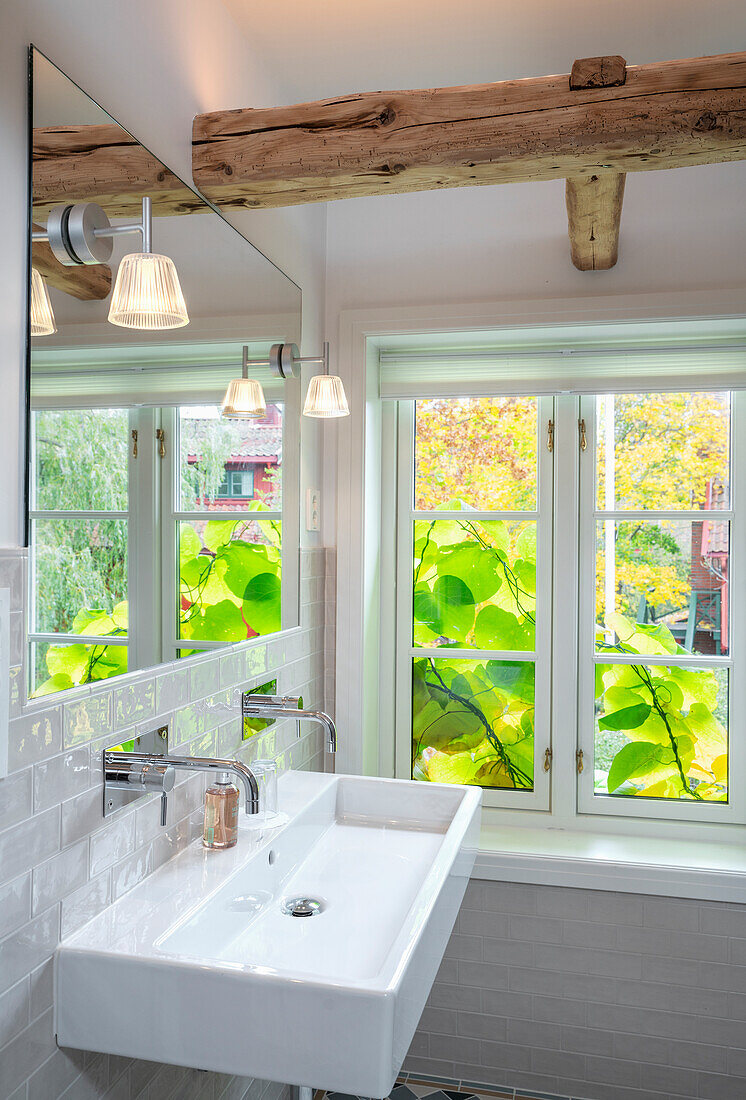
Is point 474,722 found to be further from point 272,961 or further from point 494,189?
point 494,189

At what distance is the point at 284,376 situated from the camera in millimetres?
2102

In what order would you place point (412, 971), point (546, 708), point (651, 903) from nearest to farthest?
point (412, 971), point (651, 903), point (546, 708)

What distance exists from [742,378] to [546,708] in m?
1.17

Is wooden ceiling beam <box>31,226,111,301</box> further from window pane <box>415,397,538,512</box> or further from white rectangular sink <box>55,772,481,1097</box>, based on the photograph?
window pane <box>415,397,538,512</box>

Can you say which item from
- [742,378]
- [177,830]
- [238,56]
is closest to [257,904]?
[177,830]

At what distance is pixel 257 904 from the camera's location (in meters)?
1.46

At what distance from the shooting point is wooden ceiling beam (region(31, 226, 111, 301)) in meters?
1.18

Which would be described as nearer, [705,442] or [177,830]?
[177,830]

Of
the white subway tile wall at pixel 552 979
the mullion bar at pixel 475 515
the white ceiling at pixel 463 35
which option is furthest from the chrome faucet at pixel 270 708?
the white ceiling at pixel 463 35

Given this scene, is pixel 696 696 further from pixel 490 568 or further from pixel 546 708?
pixel 490 568

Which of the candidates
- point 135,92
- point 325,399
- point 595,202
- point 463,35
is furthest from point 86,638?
point 463,35

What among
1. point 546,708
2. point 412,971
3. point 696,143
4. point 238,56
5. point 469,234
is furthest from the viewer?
point 546,708

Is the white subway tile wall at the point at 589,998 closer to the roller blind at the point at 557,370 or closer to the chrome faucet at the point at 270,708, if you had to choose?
the chrome faucet at the point at 270,708

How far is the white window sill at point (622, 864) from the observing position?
2.19 meters
